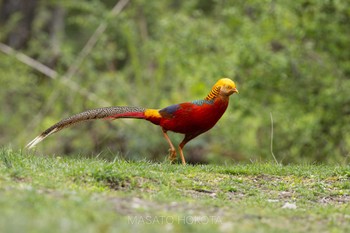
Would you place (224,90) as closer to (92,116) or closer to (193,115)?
(193,115)

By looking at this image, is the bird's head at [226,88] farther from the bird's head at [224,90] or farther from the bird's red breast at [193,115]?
the bird's red breast at [193,115]

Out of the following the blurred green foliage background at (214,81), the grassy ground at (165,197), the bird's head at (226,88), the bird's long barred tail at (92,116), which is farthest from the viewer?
the blurred green foliage background at (214,81)

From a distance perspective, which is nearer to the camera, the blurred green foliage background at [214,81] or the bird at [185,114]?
the bird at [185,114]

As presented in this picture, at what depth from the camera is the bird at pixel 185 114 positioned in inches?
367

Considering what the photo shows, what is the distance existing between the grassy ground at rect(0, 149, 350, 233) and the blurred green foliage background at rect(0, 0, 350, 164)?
5636mm

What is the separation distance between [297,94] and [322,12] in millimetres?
1983

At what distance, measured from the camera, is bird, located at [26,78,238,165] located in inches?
367

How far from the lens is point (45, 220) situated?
4.98 m

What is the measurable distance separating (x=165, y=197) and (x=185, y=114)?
251 cm

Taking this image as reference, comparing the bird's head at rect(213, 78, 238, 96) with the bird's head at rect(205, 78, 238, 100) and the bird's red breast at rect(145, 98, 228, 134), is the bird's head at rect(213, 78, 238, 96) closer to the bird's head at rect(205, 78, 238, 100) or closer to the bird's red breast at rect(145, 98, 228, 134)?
the bird's head at rect(205, 78, 238, 100)

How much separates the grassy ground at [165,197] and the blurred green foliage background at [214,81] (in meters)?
5.64

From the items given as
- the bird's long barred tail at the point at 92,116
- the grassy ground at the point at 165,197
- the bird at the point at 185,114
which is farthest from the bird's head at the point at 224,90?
the bird's long barred tail at the point at 92,116

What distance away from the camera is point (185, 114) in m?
9.44

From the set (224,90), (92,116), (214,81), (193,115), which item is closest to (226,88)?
(224,90)
